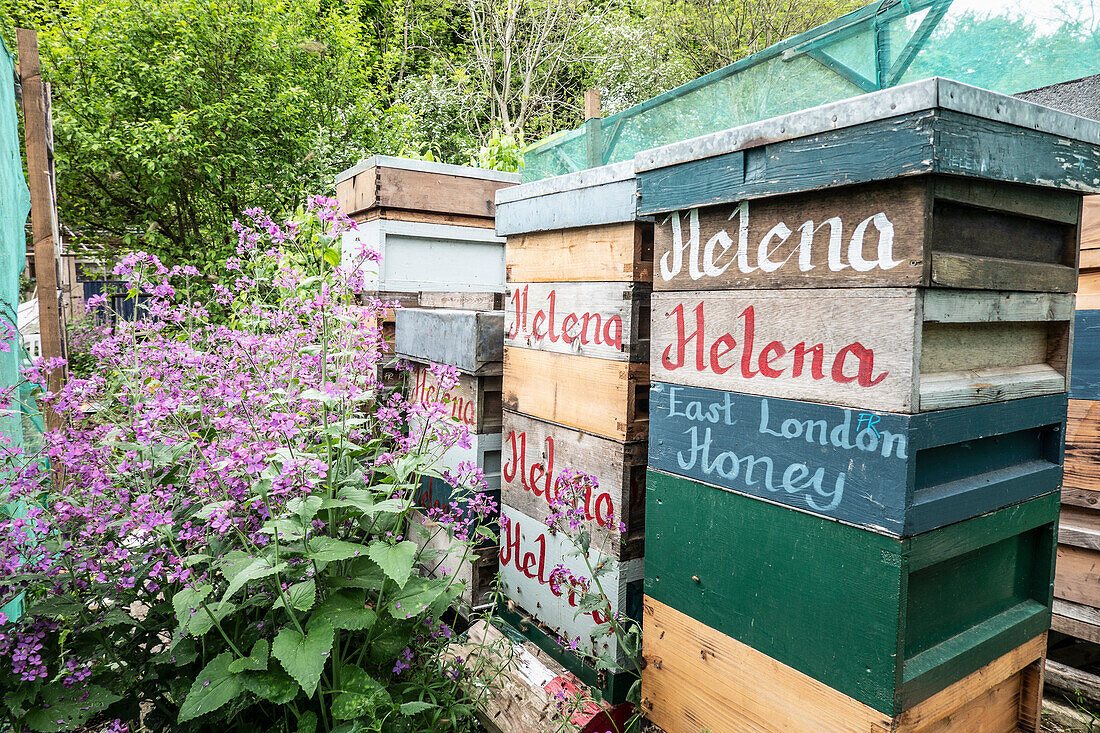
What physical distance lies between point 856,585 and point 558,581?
101cm

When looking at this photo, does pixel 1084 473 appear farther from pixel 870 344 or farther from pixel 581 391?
pixel 581 391

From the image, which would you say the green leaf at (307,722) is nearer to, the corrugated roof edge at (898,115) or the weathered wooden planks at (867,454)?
the weathered wooden planks at (867,454)

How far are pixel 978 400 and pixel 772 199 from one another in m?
0.66

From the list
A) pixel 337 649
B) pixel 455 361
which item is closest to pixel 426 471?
pixel 337 649

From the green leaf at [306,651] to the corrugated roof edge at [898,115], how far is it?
1.62 metres

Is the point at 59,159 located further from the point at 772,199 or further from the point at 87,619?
the point at 772,199

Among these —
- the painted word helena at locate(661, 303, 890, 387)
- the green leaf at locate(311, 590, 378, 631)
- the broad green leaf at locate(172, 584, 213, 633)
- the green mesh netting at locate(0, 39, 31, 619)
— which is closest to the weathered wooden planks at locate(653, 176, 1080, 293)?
the painted word helena at locate(661, 303, 890, 387)

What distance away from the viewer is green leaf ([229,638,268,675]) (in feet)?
5.76

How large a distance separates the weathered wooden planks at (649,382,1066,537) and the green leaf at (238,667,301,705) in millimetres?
1216

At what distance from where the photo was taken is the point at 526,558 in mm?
2525

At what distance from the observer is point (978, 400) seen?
4.83 feet

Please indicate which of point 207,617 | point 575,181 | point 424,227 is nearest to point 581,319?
point 575,181

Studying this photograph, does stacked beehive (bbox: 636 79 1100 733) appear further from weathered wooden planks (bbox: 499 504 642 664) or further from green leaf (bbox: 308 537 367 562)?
green leaf (bbox: 308 537 367 562)

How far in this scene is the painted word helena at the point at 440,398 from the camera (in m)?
2.87
